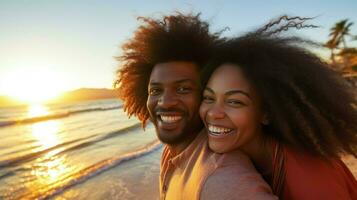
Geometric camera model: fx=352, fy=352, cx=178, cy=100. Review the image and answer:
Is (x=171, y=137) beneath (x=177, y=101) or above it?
beneath

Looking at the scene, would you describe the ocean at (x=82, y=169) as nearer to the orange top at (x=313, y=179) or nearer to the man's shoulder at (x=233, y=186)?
the orange top at (x=313, y=179)

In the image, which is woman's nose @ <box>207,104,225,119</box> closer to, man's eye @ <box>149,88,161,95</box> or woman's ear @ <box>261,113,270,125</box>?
woman's ear @ <box>261,113,270,125</box>

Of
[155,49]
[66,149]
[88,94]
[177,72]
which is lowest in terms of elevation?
[66,149]

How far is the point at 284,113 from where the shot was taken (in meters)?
2.32

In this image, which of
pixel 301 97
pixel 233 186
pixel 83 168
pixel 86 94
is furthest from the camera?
pixel 86 94

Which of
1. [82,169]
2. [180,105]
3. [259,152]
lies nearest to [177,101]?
[180,105]

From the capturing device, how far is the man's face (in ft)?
10.2

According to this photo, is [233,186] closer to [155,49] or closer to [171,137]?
[171,137]

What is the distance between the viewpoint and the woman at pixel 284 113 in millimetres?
2248

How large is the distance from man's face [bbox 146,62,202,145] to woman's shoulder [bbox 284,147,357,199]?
3.31ft

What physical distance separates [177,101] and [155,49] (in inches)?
26.1

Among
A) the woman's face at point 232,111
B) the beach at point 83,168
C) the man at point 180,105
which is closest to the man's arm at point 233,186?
the man at point 180,105

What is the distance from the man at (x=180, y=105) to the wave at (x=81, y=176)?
3738 millimetres

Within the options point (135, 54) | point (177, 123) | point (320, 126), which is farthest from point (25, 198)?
point (320, 126)
